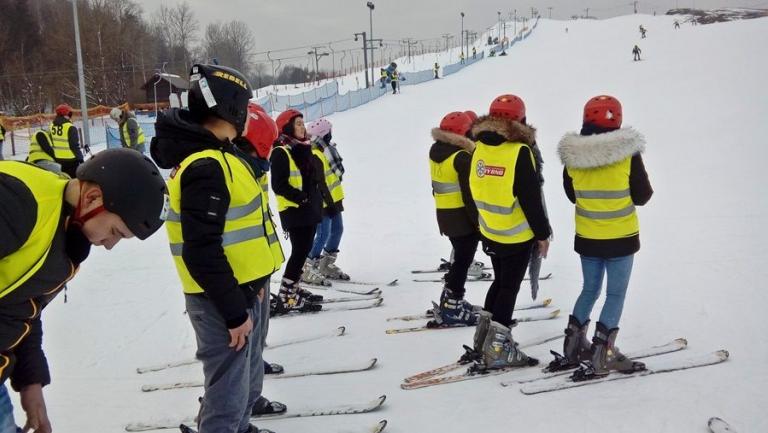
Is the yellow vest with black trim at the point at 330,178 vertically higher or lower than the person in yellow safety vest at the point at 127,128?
lower

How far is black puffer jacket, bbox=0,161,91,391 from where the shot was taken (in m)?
1.40

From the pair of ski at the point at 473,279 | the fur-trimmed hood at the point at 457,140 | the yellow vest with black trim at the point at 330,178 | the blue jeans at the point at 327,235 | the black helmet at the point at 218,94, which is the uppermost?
the black helmet at the point at 218,94

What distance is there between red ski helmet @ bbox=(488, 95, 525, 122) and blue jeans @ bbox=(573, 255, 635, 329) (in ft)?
3.39

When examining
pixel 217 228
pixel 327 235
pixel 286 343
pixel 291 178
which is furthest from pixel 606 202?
pixel 327 235

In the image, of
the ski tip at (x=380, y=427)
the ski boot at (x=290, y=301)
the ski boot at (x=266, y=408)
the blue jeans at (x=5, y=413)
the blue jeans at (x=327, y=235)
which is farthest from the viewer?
the blue jeans at (x=327, y=235)

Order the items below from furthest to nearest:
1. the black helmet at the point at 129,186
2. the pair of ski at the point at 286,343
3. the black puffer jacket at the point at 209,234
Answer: the pair of ski at the point at 286,343 < the black puffer jacket at the point at 209,234 < the black helmet at the point at 129,186

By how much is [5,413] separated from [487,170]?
2.90 m

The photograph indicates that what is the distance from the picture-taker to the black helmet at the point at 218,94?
2.41m

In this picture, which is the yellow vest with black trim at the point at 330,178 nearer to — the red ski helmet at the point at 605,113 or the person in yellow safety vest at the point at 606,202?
the person in yellow safety vest at the point at 606,202

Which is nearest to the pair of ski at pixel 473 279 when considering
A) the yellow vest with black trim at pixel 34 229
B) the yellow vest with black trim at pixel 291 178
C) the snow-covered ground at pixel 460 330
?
the snow-covered ground at pixel 460 330

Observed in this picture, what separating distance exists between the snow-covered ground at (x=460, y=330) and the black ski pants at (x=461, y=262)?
364mm

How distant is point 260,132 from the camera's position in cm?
337

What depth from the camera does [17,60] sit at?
1719 inches

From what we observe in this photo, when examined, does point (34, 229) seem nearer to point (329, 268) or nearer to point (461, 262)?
point (461, 262)
